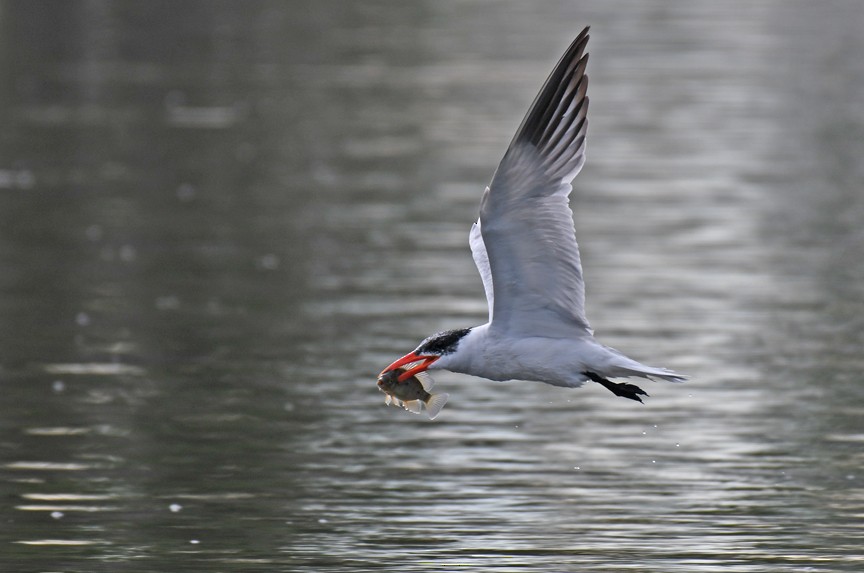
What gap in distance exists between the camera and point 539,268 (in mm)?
11352

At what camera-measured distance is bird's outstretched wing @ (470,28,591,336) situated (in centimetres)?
1107

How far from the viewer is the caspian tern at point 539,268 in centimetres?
1109

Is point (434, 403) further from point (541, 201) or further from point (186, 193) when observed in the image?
point (186, 193)

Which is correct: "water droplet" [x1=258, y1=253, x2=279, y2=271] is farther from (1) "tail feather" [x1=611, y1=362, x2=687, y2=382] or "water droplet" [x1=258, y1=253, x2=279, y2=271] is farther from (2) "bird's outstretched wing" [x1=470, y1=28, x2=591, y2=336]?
(1) "tail feather" [x1=611, y1=362, x2=687, y2=382]

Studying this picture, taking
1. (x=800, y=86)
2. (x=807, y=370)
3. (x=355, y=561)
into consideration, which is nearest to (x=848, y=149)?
(x=800, y=86)

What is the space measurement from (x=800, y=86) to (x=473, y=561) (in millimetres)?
29480

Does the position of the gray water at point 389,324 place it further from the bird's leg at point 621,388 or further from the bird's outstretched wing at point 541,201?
the bird's outstretched wing at point 541,201

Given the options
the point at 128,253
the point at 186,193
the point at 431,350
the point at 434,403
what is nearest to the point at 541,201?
the point at 431,350

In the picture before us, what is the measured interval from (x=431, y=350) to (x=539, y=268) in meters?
0.86

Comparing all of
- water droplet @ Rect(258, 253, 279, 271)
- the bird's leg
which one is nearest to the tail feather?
the bird's leg

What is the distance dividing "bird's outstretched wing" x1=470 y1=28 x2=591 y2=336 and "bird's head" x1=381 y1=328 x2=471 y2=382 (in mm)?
→ 385

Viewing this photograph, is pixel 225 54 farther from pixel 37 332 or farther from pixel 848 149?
pixel 37 332

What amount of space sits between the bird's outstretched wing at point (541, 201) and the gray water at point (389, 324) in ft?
5.38

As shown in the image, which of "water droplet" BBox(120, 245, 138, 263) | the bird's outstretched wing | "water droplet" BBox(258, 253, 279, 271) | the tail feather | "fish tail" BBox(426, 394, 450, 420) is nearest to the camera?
the tail feather
